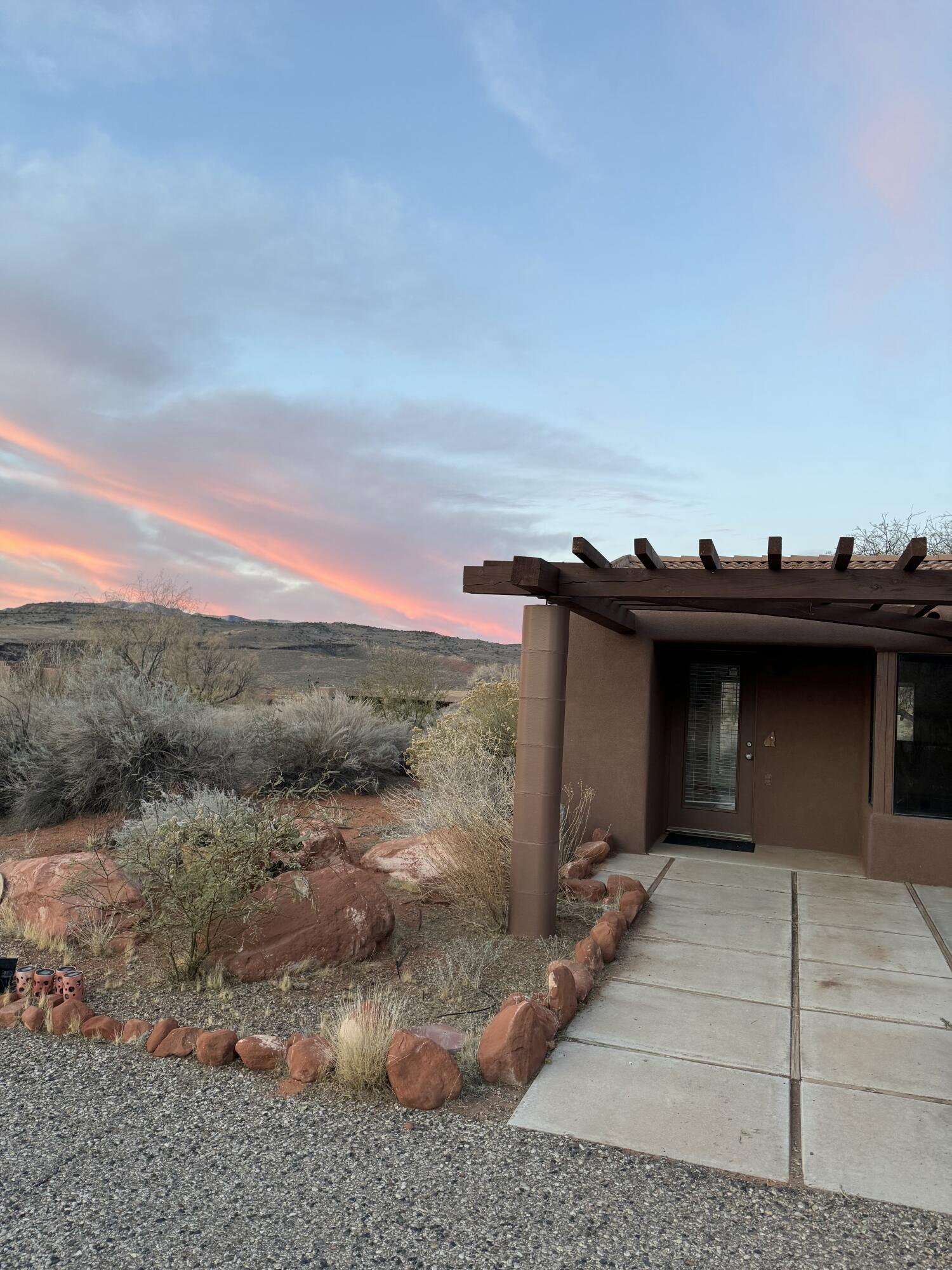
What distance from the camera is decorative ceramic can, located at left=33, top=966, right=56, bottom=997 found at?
491 centimetres

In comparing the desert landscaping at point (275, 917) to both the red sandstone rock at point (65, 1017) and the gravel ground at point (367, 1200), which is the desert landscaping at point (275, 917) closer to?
the red sandstone rock at point (65, 1017)

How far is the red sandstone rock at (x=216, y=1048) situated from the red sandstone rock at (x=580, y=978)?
182cm

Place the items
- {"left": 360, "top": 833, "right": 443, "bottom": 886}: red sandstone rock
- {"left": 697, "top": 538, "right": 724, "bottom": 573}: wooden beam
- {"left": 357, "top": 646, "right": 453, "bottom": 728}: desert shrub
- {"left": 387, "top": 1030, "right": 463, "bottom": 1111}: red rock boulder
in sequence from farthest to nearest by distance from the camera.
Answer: {"left": 357, "top": 646, "right": 453, "bottom": 728}: desert shrub < {"left": 360, "top": 833, "right": 443, "bottom": 886}: red sandstone rock < {"left": 697, "top": 538, "right": 724, "bottom": 573}: wooden beam < {"left": 387, "top": 1030, "right": 463, "bottom": 1111}: red rock boulder

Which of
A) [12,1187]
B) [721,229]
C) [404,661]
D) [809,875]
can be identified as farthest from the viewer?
[404,661]

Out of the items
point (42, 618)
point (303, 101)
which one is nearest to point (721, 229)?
point (303, 101)

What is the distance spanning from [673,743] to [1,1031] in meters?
7.64

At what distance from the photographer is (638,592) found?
20.3 feet

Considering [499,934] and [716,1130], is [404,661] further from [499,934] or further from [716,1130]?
[716,1130]

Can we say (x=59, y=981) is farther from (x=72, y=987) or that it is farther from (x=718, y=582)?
(x=718, y=582)

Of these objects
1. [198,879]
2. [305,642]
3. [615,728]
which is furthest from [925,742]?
[305,642]

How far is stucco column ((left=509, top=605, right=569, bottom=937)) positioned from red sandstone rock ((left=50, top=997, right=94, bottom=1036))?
2848 millimetres

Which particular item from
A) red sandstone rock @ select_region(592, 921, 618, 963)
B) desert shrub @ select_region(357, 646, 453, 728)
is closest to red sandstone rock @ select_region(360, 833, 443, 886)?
red sandstone rock @ select_region(592, 921, 618, 963)

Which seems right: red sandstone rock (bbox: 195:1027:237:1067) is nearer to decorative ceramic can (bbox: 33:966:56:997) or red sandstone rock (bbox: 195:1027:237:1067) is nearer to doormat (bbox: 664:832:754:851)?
decorative ceramic can (bbox: 33:966:56:997)

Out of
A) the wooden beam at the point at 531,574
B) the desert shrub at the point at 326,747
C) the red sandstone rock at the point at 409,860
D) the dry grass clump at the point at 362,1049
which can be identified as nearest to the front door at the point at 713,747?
the red sandstone rock at the point at 409,860
